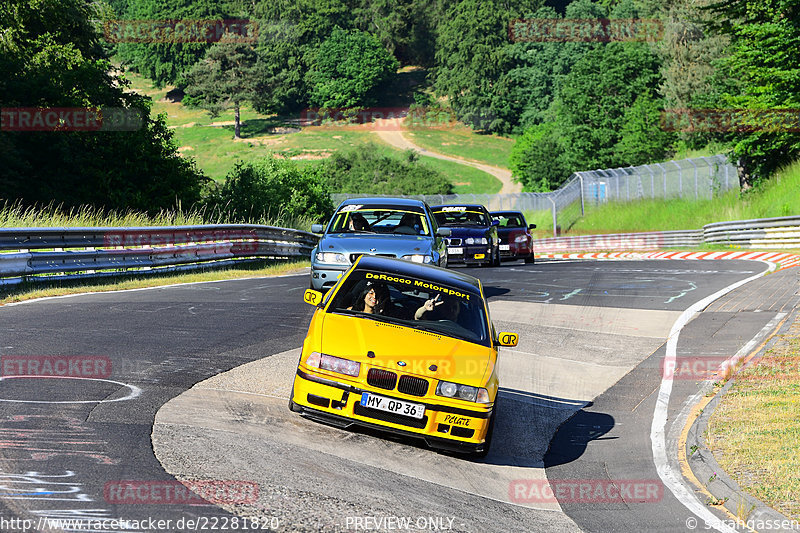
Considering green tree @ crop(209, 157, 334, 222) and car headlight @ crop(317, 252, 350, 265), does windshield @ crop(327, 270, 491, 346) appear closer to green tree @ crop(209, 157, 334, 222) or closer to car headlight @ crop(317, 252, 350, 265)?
car headlight @ crop(317, 252, 350, 265)

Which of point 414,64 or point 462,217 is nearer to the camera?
point 462,217

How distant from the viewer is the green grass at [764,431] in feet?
23.3

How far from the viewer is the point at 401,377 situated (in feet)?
25.0

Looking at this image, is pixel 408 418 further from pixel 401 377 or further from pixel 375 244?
pixel 375 244

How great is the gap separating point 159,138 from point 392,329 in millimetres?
29794

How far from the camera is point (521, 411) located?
10.2 metres

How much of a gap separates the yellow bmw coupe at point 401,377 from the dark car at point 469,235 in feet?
56.6

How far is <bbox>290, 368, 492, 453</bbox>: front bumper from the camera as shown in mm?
7566

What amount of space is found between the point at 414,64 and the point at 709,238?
13472 cm

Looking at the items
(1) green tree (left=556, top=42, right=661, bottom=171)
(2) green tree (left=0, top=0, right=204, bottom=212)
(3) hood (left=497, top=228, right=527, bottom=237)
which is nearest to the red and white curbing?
(3) hood (left=497, top=228, right=527, bottom=237)

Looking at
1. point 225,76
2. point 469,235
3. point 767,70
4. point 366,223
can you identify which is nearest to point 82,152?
point 469,235

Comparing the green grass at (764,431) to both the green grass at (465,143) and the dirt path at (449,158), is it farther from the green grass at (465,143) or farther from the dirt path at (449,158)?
the green grass at (465,143)

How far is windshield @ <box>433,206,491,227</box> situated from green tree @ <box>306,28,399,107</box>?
12066cm

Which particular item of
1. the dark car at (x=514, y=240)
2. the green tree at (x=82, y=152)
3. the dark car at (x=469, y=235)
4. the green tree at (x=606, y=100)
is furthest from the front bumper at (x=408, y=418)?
the green tree at (x=606, y=100)
